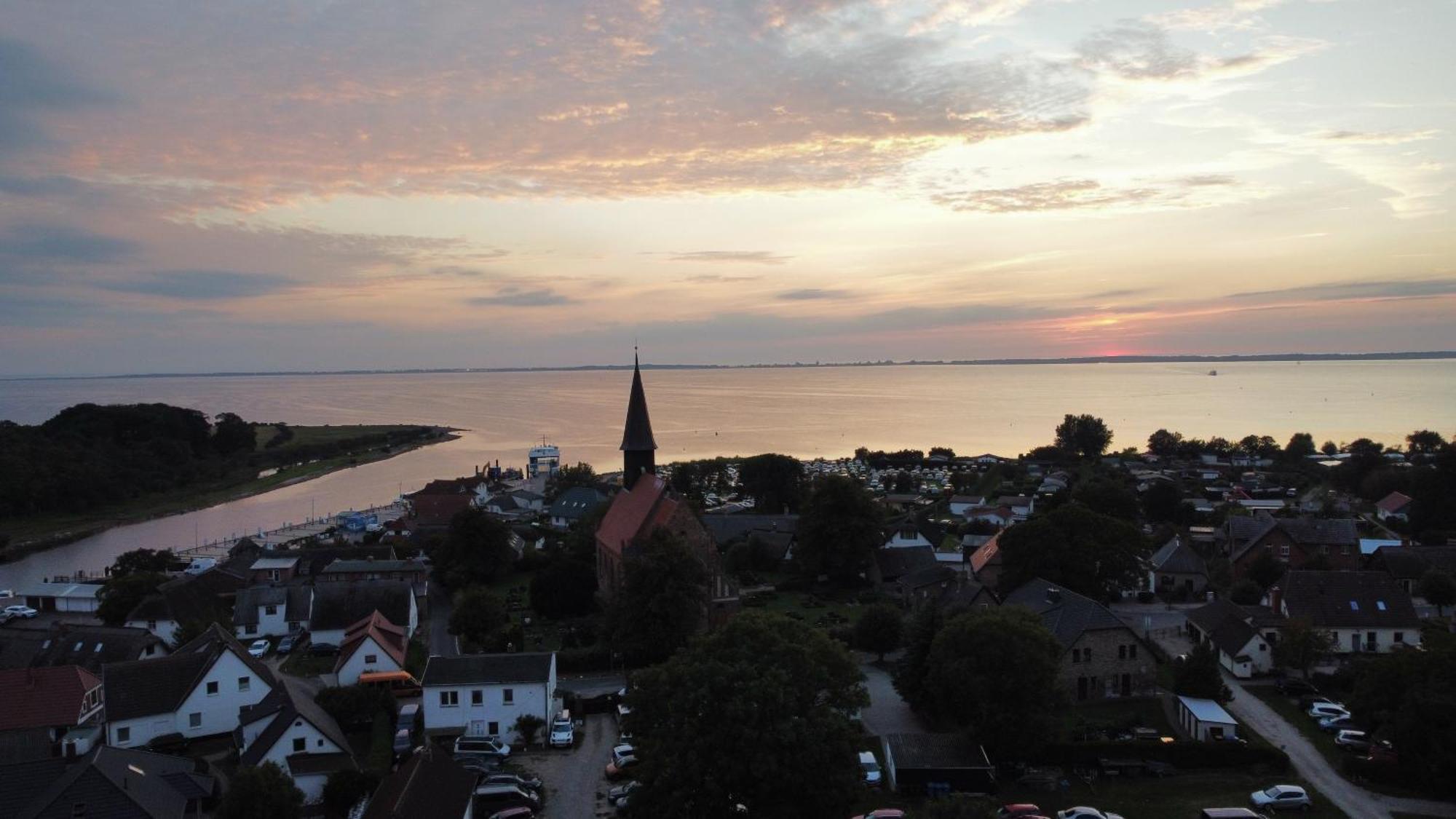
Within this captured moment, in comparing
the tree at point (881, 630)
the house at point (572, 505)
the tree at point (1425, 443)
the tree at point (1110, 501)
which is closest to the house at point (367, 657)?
the tree at point (881, 630)

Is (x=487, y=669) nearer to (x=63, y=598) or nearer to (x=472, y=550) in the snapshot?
(x=472, y=550)

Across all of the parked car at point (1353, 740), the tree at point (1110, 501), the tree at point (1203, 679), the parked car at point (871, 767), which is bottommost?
the parked car at point (1353, 740)

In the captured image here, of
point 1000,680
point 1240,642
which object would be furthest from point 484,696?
point 1240,642

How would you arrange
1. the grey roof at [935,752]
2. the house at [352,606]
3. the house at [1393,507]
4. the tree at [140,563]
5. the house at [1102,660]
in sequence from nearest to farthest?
the grey roof at [935,752]
the house at [1102,660]
the house at [352,606]
the tree at [140,563]
the house at [1393,507]

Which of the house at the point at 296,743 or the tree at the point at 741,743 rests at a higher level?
the tree at the point at 741,743

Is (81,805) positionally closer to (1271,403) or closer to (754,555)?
(754,555)

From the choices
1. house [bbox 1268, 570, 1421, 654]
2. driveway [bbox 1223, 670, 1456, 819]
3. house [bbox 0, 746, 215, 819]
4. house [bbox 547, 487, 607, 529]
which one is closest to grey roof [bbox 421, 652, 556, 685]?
house [bbox 0, 746, 215, 819]

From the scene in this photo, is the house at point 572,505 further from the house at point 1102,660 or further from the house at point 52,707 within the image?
the house at point 1102,660

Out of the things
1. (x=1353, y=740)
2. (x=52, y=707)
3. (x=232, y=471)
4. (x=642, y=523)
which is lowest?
(x=1353, y=740)
